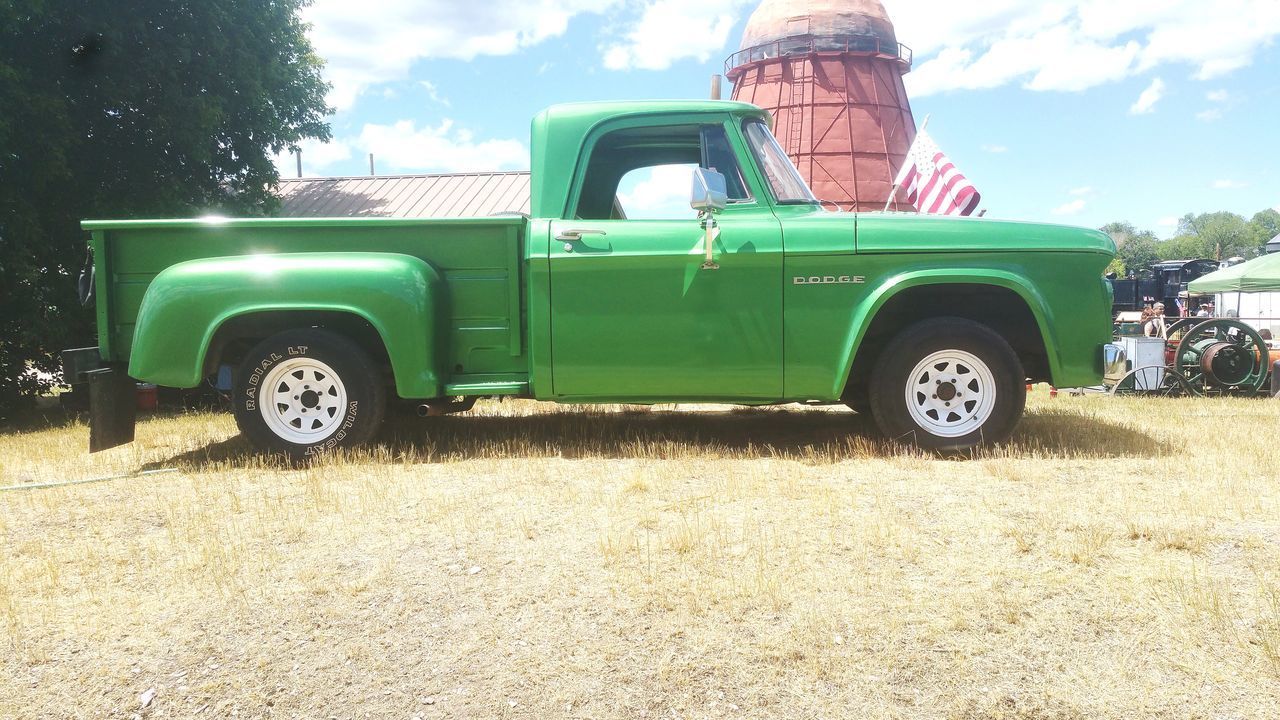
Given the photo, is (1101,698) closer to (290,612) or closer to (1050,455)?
(290,612)

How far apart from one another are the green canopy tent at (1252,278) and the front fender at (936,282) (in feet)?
46.5

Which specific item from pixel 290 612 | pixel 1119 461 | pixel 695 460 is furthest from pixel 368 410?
pixel 1119 461

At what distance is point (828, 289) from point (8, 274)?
30.2ft

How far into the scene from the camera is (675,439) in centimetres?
564

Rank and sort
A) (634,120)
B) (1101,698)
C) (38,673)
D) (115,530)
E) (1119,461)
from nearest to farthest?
(1101,698) → (38,673) → (115,530) → (1119,461) → (634,120)

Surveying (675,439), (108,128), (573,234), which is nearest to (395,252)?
(573,234)

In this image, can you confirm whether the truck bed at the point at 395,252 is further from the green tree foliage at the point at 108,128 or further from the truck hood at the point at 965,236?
the green tree foliage at the point at 108,128

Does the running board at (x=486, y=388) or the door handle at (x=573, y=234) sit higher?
the door handle at (x=573, y=234)

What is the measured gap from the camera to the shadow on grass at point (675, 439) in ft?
16.6

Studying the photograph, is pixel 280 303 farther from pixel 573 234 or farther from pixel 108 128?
pixel 108 128

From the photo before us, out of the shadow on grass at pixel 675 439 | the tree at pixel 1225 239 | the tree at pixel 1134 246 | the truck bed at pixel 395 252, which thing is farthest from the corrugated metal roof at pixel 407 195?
the tree at pixel 1225 239

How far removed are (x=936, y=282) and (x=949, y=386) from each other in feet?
2.10

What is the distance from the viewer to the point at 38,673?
245cm

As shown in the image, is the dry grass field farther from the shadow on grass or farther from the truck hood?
the truck hood
